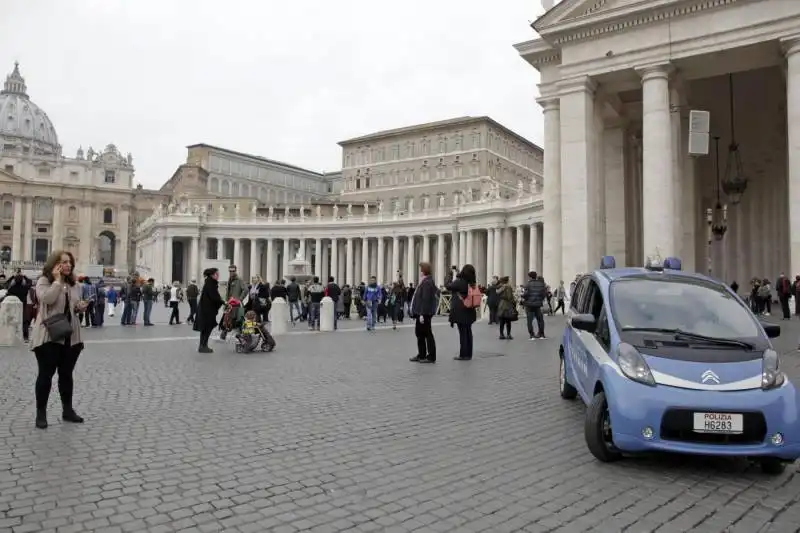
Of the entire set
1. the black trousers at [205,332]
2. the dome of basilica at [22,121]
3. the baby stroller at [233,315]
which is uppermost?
the dome of basilica at [22,121]

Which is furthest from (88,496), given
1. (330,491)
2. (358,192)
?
(358,192)

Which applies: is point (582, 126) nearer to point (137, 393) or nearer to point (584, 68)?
point (584, 68)

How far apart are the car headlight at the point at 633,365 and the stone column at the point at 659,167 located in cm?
1836

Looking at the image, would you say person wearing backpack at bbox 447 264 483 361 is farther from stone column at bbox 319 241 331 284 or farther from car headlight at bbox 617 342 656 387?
stone column at bbox 319 241 331 284

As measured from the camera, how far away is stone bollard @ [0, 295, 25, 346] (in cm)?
1350

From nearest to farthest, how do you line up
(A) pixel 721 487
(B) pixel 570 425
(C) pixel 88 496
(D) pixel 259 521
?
(D) pixel 259 521 → (C) pixel 88 496 → (A) pixel 721 487 → (B) pixel 570 425

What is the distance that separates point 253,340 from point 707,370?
9883 millimetres

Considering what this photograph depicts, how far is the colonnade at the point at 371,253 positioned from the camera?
167 ft

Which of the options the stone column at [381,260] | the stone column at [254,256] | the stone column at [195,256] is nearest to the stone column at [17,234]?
the stone column at [195,256]

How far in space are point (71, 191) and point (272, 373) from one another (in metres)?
101

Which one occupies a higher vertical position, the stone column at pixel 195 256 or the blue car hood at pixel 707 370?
the stone column at pixel 195 256

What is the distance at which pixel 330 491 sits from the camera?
4.27m

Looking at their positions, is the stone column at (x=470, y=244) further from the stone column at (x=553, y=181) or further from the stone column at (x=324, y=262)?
the stone column at (x=553, y=181)

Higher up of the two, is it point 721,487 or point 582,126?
point 582,126
